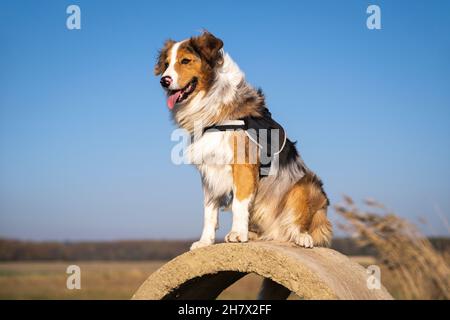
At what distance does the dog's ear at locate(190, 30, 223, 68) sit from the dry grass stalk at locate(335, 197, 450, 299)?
4381 millimetres

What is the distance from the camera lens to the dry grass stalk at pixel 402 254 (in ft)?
26.6

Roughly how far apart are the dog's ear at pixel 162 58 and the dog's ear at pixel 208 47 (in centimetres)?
31

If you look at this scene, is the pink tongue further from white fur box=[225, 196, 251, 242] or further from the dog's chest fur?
white fur box=[225, 196, 251, 242]

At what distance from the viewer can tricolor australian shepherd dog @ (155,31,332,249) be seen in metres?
4.62

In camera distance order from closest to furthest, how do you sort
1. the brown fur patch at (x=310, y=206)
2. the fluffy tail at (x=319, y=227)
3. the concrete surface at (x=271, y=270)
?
1. the concrete surface at (x=271, y=270)
2. the brown fur patch at (x=310, y=206)
3. the fluffy tail at (x=319, y=227)

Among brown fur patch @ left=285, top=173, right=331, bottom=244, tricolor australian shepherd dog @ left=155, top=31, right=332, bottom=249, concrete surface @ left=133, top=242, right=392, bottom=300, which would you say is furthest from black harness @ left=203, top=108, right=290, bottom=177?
concrete surface @ left=133, top=242, right=392, bottom=300

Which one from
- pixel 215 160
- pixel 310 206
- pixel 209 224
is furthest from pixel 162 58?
pixel 310 206

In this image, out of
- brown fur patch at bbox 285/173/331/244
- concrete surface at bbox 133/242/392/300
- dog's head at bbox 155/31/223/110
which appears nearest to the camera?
concrete surface at bbox 133/242/392/300

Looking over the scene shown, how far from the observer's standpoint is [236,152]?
15.0ft

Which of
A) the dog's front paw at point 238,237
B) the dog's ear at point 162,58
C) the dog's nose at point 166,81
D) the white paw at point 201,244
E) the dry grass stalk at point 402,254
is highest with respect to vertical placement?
the dog's ear at point 162,58

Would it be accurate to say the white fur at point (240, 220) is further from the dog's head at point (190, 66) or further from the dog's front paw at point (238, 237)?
the dog's head at point (190, 66)

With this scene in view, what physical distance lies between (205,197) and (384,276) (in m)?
5.14

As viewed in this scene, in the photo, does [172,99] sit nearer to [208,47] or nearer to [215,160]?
[208,47]

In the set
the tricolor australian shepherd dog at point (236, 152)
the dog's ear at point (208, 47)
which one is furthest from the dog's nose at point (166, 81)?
the dog's ear at point (208, 47)
